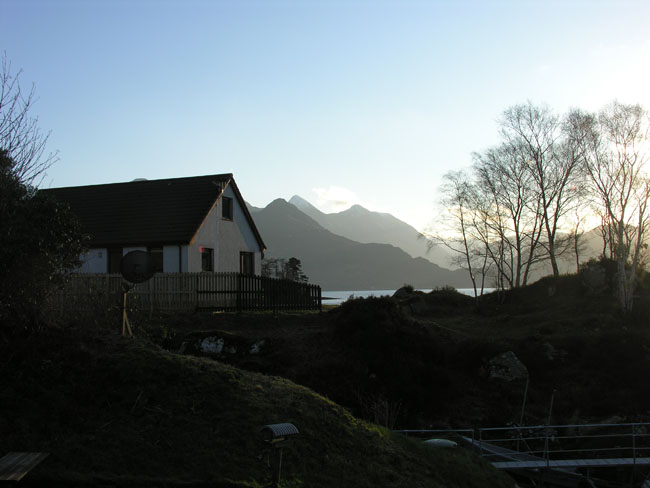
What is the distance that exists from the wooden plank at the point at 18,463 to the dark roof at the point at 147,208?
893 inches

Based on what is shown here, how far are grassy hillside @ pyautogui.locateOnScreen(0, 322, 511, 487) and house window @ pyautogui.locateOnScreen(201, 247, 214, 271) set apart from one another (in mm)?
21055

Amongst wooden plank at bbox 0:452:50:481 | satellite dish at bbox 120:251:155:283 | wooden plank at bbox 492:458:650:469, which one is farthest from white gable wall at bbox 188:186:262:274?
wooden plank at bbox 0:452:50:481

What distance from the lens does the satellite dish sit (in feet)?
40.1

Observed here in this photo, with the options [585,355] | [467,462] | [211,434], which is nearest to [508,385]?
[585,355]

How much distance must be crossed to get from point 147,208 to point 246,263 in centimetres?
663

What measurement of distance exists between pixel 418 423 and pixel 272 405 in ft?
30.5

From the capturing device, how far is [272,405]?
8.60m

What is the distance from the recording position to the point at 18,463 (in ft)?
20.3

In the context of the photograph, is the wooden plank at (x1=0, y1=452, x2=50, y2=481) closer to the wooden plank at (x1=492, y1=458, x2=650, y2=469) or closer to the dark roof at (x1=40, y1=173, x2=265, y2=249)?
the wooden plank at (x1=492, y1=458, x2=650, y2=469)

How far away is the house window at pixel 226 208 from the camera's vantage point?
32869mm

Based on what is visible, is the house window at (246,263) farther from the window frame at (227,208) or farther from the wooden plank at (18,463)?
the wooden plank at (18,463)

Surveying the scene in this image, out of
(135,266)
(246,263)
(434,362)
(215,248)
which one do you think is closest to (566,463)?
(434,362)

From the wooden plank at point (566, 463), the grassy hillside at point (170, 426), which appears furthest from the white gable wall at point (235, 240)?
the grassy hillside at point (170, 426)

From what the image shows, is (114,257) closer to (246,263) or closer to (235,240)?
(235,240)
